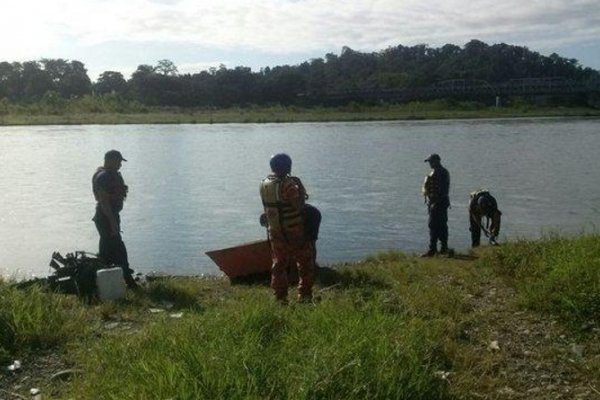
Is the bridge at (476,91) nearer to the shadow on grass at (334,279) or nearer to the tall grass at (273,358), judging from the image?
the shadow on grass at (334,279)

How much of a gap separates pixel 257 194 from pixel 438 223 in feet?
39.3

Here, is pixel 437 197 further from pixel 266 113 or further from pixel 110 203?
pixel 266 113

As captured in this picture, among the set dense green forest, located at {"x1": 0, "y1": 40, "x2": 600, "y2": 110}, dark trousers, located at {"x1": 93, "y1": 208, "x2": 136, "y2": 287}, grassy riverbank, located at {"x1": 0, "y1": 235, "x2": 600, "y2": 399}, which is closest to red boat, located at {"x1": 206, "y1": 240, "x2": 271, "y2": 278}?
dark trousers, located at {"x1": 93, "y1": 208, "x2": 136, "y2": 287}

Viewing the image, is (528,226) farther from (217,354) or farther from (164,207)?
(217,354)

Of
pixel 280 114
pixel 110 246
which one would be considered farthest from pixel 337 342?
pixel 280 114

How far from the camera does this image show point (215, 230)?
1756cm

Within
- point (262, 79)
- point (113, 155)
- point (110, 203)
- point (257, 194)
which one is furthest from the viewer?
point (262, 79)

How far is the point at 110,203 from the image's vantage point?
926cm

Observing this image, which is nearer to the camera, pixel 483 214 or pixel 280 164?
pixel 280 164

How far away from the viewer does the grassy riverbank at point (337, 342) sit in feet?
15.6

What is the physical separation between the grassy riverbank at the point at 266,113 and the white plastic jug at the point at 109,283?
77262 mm

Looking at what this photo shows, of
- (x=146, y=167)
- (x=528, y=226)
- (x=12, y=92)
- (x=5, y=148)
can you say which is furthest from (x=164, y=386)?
(x=12, y=92)

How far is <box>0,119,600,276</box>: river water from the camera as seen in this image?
16.0 metres

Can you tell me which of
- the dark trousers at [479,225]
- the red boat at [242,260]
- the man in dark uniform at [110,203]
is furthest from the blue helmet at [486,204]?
the man in dark uniform at [110,203]
